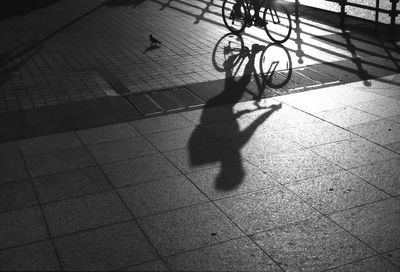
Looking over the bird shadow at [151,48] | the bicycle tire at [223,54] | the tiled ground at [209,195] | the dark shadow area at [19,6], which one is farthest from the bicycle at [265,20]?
the dark shadow area at [19,6]

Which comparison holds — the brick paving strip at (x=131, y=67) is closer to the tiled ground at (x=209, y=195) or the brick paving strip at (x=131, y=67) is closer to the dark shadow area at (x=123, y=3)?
the tiled ground at (x=209, y=195)

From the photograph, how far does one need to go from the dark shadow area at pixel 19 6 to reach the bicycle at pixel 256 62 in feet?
27.4

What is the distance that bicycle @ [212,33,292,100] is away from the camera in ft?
31.8

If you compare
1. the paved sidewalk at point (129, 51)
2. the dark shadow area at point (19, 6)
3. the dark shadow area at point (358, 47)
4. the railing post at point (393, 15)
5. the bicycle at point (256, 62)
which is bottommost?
the dark shadow area at point (19, 6)

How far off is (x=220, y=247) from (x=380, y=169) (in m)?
2.29

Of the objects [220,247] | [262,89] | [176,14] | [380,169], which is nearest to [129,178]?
[220,247]

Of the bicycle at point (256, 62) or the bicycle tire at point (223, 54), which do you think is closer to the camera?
the bicycle at point (256, 62)

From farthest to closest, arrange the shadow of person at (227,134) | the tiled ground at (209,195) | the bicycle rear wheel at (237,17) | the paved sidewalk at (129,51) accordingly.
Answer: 1. the bicycle rear wheel at (237,17)
2. the paved sidewalk at (129,51)
3. the shadow of person at (227,134)
4. the tiled ground at (209,195)

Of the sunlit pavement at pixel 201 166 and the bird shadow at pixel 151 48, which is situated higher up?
the sunlit pavement at pixel 201 166

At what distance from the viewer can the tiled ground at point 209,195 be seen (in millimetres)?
4707

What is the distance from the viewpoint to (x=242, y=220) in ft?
17.2

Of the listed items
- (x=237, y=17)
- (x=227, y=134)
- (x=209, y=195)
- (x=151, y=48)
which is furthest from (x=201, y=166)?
(x=237, y=17)

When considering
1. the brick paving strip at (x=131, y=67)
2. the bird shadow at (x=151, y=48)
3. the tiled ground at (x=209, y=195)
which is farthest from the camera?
the bird shadow at (x=151, y=48)

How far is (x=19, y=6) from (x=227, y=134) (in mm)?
14527
